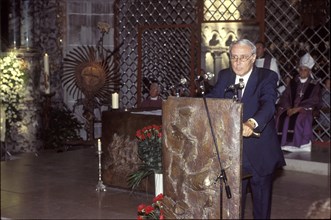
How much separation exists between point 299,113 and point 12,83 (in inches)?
171

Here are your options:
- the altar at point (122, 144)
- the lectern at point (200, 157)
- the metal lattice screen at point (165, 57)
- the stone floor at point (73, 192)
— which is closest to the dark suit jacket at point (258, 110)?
the lectern at point (200, 157)

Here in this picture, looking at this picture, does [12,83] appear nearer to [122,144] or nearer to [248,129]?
[122,144]

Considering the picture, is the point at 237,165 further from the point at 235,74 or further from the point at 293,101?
the point at 293,101

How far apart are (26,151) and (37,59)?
4.83 feet

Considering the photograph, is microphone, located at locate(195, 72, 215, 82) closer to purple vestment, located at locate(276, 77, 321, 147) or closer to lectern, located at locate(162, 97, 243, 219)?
lectern, located at locate(162, 97, 243, 219)

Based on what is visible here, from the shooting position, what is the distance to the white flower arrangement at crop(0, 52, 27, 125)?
1040cm

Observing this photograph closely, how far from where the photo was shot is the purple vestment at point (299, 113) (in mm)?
9766

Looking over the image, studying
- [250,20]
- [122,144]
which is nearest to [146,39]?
[250,20]

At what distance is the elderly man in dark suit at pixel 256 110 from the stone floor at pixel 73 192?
392 millimetres

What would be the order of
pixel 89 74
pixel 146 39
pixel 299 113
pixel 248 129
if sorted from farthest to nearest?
pixel 146 39, pixel 89 74, pixel 299 113, pixel 248 129

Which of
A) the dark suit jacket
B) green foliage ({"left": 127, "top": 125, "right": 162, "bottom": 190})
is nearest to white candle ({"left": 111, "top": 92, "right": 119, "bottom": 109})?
green foliage ({"left": 127, "top": 125, "right": 162, "bottom": 190})

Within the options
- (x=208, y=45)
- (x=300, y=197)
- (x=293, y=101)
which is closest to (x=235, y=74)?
(x=300, y=197)

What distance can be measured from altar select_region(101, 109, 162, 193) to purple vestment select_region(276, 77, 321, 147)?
10.2 ft

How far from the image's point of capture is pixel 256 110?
16.0ft
